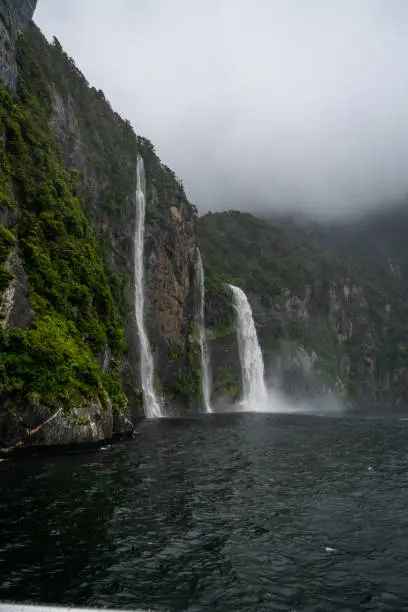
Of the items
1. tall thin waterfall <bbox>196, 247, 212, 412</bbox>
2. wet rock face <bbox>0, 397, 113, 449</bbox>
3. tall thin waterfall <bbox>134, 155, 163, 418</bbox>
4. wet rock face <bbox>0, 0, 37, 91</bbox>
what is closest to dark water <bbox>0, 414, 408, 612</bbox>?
wet rock face <bbox>0, 397, 113, 449</bbox>

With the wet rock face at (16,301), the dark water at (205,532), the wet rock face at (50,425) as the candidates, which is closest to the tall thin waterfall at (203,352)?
the wet rock face at (50,425)

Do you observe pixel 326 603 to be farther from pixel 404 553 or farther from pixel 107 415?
pixel 107 415

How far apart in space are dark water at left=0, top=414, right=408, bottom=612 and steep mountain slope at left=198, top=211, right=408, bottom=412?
67287 millimetres

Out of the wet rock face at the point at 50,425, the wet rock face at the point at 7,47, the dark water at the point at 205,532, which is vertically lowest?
the dark water at the point at 205,532

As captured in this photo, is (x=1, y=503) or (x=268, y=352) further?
(x=268, y=352)

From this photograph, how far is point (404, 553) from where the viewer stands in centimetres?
1245

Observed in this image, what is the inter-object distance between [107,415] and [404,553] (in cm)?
1996

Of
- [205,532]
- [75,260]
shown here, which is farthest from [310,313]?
[205,532]

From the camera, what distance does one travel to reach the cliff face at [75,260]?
2552 cm

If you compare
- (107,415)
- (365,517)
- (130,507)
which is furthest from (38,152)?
(365,517)

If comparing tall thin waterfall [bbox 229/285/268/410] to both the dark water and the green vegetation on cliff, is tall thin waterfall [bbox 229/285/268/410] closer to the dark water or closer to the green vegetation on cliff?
the green vegetation on cliff

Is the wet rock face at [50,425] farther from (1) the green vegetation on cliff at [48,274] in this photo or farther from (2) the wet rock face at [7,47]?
(2) the wet rock face at [7,47]

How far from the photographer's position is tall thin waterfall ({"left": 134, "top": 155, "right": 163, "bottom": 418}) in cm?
5522

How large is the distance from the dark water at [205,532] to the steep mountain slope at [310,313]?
221 feet
